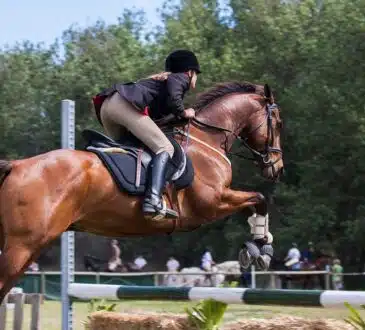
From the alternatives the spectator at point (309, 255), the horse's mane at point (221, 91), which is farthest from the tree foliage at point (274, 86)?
the horse's mane at point (221, 91)

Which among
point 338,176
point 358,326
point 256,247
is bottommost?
point 358,326

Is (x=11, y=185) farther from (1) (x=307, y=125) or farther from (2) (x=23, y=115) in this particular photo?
(2) (x=23, y=115)

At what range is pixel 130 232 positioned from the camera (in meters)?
7.40

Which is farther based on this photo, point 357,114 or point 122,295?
point 357,114

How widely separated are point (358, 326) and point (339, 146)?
25.2m

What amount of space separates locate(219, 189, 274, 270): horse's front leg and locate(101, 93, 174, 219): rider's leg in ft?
2.32

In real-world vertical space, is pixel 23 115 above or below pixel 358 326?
above

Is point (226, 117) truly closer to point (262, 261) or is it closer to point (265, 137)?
point (265, 137)

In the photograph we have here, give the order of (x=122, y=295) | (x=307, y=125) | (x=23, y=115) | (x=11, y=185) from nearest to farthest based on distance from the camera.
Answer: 1. (x=11, y=185)
2. (x=122, y=295)
3. (x=307, y=125)
4. (x=23, y=115)

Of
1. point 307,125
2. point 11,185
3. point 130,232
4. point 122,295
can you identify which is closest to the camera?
point 11,185

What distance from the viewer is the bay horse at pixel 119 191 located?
6.70 metres

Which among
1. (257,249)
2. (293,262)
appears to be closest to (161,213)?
(257,249)

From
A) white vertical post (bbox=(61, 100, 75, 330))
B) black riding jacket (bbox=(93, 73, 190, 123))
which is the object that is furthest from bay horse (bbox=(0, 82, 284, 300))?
white vertical post (bbox=(61, 100, 75, 330))

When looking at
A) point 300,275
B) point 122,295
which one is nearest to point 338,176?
point 300,275
